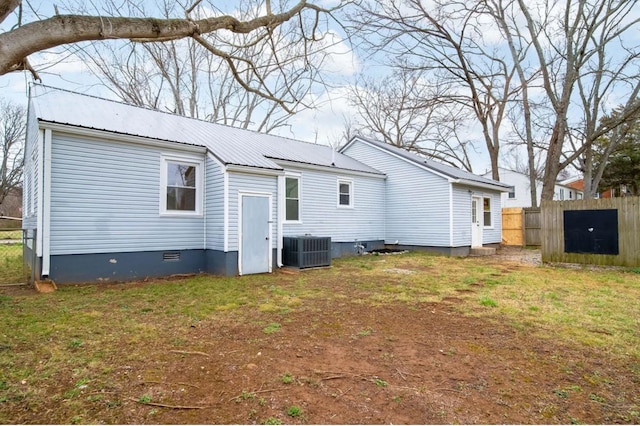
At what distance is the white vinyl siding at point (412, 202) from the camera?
14.1 meters

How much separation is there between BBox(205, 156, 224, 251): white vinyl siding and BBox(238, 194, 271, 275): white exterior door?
538 mm

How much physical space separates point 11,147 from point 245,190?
33.3m

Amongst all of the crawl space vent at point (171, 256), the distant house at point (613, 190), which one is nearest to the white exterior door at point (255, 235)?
the crawl space vent at point (171, 256)

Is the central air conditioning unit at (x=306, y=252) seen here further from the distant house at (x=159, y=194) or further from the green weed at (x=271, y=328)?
the green weed at (x=271, y=328)

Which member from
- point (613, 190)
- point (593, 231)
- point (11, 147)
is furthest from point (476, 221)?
point (11, 147)

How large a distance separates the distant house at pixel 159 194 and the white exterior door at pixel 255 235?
3 centimetres

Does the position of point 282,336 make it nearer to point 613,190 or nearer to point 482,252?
point 482,252

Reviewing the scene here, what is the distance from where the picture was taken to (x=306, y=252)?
409 inches

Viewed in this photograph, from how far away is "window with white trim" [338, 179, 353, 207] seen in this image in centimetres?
1416

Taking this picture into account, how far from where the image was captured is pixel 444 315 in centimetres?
538

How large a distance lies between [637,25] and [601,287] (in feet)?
49.2

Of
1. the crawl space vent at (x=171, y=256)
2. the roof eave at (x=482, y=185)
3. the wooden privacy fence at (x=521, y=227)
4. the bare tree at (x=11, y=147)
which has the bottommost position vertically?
the crawl space vent at (x=171, y=256)

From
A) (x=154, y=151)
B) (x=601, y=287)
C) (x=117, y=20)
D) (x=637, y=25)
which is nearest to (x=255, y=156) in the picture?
(x=154, y=151)

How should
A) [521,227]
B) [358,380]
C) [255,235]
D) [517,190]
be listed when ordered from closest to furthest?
[358,380] → [255,235] → [521,227] → [517,190]
